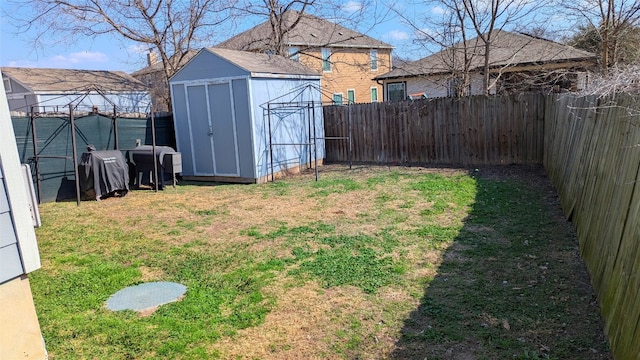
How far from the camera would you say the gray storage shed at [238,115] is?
9.48m

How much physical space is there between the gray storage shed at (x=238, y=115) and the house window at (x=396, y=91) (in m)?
9.08

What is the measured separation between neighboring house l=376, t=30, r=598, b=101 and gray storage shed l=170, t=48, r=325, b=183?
516 centimetres

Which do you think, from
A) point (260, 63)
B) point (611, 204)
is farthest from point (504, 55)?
point (611, 204)

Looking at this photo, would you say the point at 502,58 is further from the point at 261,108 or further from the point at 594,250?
the point at 594,250

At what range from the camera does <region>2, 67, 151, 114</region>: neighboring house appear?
16.5m

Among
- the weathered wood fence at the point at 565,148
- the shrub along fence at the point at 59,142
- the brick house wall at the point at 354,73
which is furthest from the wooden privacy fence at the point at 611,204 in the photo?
the brick house wall at the point at 354,73

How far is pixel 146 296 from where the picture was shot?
3.92 meters

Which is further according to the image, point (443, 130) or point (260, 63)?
point (443, 130)

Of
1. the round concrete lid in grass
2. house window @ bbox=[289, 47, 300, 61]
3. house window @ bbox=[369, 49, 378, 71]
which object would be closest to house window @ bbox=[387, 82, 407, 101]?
house window @ bbox=[289, 47, 300, 61]

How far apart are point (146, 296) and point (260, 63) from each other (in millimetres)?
7310

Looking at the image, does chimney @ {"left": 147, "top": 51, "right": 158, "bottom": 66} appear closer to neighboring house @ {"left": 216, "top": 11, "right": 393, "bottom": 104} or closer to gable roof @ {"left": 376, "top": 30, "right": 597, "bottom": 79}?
neighboring house @ {"left": 216, "top": 11, "right": 393, "bottom": 104}

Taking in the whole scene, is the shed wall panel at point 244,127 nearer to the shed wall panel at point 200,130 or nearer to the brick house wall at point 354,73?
the shed wall panel at point 200,130

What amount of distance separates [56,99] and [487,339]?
1799cm

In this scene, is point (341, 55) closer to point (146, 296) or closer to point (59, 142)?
point (59, 142)
